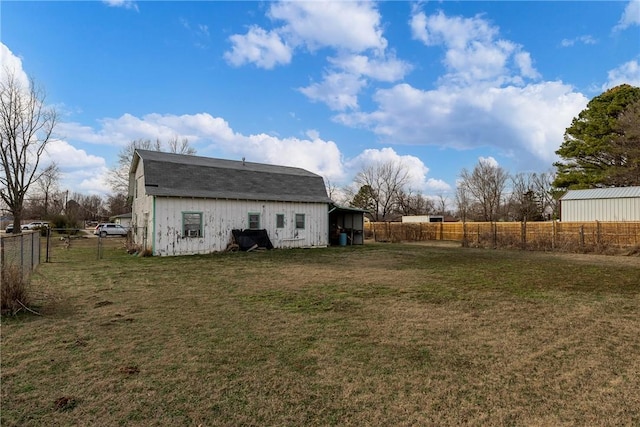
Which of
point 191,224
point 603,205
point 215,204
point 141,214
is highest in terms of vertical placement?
point 603,205

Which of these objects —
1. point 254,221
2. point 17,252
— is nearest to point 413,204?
point 254,221

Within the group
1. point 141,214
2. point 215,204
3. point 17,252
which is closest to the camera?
point 17,252

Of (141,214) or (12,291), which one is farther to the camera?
Answer: (141,214)

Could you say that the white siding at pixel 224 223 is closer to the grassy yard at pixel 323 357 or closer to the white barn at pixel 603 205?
the grassy yard at pixel 323 357

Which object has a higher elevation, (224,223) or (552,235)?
(224,223)

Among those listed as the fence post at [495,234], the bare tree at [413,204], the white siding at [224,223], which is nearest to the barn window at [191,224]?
the white siding at [224,223]

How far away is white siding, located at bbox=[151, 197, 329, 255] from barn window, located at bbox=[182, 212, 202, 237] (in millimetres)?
153

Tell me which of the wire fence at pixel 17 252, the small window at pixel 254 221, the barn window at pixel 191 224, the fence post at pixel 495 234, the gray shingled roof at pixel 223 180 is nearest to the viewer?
the wire fence at pixel 17 252

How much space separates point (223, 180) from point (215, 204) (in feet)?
6.27

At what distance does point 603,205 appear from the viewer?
856 inches

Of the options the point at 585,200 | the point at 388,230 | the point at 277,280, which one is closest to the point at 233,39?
the point at 277,280

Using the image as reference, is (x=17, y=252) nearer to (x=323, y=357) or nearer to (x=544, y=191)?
(x=323, y=357)

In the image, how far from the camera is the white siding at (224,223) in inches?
646

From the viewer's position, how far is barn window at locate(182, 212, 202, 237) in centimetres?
1700
